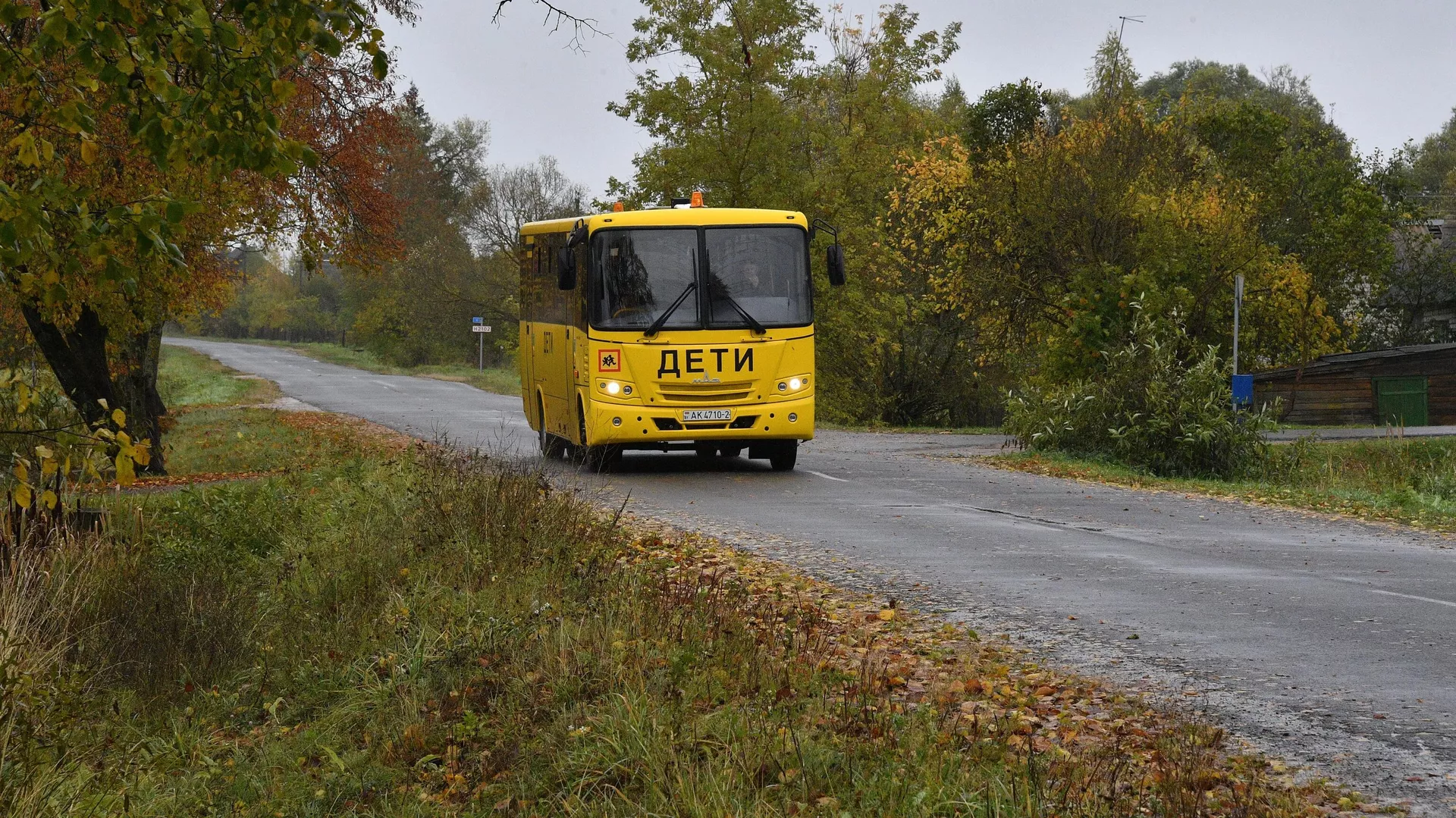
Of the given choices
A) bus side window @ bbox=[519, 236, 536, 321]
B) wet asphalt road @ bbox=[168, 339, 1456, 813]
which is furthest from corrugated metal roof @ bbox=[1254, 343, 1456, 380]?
bus side window @ bbox=[519, 236, 536, 321]

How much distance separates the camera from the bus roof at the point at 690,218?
17.9 m

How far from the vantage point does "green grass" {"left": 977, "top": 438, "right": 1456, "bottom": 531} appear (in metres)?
16.2

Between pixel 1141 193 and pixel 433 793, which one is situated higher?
pixel 1141 193

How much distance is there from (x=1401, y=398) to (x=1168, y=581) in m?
39.4

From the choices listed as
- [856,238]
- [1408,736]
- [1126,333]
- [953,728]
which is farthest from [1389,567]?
[856,238]

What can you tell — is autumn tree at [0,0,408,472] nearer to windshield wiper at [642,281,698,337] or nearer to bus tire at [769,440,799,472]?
windshield wiper at [642,281,698,337]

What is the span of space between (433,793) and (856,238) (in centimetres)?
3371

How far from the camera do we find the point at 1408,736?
20.0 feet

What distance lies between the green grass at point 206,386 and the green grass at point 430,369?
22.0 ft

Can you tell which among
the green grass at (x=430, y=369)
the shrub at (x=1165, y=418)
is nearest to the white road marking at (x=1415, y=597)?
the shrub at (x=1165, y=418)

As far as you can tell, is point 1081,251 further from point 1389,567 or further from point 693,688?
point 693,688

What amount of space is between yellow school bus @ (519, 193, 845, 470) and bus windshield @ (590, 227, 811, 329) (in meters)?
0.01

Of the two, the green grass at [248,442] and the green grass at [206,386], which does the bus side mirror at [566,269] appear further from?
the green grass at [206,386]

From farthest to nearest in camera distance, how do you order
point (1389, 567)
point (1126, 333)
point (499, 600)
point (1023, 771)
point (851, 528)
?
point (1126, 333) → point (851, 528) → point (1389, 567) → point (499, 600) → point (1023, 771)
